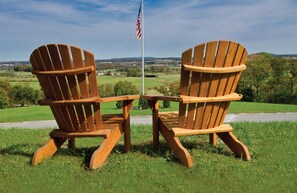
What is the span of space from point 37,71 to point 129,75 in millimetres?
41509

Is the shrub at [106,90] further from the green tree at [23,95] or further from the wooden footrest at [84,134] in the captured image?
the wooden footrest at [84,134]

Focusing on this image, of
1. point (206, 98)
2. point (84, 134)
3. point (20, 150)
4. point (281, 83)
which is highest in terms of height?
point (206, 98)

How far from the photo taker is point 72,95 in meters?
3.65

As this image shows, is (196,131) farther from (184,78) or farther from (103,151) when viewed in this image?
(103,151)

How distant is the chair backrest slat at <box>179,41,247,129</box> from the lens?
3486 millimetres

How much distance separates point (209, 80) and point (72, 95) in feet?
5.79

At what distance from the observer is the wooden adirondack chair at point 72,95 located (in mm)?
3461

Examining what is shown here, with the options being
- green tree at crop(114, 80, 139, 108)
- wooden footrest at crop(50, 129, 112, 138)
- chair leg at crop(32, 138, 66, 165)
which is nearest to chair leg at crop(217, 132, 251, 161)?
wooden footrest at crop(50, 129, 112, 138)

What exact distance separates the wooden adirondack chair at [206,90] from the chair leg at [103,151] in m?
0.75

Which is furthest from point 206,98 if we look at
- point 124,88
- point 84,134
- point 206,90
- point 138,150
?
point 124,88

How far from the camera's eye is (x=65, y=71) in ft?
11.4

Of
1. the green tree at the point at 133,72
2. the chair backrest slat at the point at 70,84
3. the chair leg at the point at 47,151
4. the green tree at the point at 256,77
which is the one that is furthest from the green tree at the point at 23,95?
the chair backrest slat at the point at 70,84

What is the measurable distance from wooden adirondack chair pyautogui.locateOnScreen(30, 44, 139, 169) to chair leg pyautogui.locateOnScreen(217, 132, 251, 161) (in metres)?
1.54

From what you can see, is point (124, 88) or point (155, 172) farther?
→ point (124, 88)
